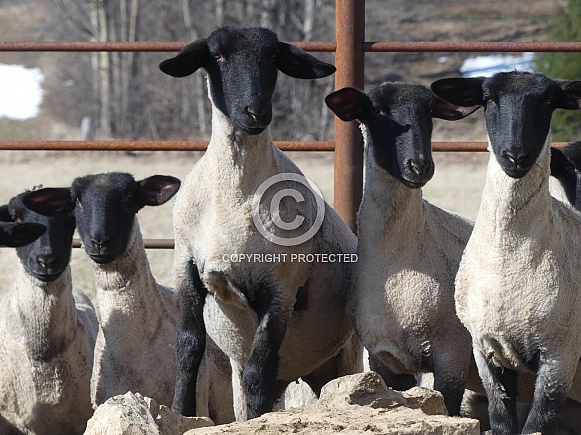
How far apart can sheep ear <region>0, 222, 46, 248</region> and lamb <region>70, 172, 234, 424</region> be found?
25 centimetres

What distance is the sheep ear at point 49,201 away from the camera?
20.0 feet

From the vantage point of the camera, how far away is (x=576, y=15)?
20.2 metres

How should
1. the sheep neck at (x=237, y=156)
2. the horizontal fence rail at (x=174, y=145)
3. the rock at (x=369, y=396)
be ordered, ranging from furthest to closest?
the horizontal fence rail at (x=174, y=145) → the sheep neck at (x=237, y=156) → the rock at (x=369, y=396)

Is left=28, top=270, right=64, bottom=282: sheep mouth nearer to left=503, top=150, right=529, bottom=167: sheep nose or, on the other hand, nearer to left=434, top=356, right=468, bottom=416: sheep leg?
left=434, top=356, right=468, bottom=416: sheep leg

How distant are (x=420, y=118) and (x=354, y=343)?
156cm

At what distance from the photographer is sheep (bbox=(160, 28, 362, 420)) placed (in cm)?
514

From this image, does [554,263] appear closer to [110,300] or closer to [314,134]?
[110,300]

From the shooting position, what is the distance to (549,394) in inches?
187

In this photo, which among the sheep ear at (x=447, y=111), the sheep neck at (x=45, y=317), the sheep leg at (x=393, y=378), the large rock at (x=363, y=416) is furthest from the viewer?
the sheep neck at (x=45, y=317)

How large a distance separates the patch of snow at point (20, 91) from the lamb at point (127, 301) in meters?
23.6

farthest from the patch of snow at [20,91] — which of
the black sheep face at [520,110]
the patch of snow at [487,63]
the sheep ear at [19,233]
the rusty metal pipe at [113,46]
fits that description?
the black sheep face at [520,110]

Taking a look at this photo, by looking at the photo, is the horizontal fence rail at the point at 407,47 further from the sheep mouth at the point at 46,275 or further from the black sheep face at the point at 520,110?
the black sheep face at the point at 520,110

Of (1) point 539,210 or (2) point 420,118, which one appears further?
(2) point 420,118

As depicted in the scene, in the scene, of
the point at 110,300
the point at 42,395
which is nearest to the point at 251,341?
the point at 110,300
